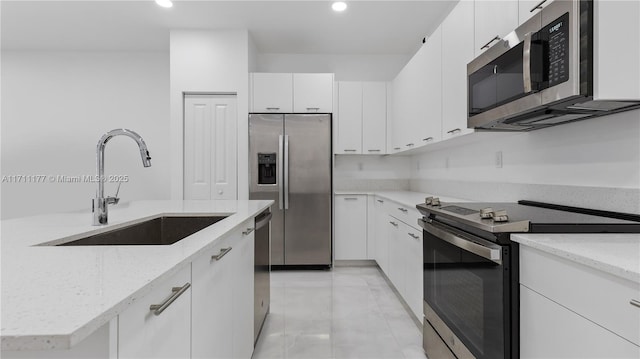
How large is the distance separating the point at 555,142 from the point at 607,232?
2.61 ft

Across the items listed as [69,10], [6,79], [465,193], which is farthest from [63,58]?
[465,193]

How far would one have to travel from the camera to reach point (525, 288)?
1146mm

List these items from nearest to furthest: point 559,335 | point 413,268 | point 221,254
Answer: point 559,335, point 221,254, point 413,268

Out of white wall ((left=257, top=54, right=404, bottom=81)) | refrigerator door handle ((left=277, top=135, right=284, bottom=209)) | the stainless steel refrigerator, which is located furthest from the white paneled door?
white wall ((left=257, top=54, right=404, bottom=81))

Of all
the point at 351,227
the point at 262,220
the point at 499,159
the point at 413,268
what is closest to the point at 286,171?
the point at 351,227

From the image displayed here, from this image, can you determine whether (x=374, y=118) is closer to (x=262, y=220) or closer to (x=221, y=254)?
(x=262, y=220)

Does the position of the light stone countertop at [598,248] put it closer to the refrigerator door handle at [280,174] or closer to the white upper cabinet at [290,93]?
the refrigerator door handle at [280,174]

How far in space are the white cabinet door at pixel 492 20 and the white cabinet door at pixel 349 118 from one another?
7.07 ft

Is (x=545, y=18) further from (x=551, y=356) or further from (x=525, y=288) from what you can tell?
(x=551, y=356)

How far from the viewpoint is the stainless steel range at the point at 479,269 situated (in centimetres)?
118

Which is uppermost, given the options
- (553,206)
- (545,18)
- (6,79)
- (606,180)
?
(6,79)

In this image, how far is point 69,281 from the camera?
68cm

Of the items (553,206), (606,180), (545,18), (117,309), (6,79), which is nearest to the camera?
(117,309)

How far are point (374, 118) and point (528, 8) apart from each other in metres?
2.59
